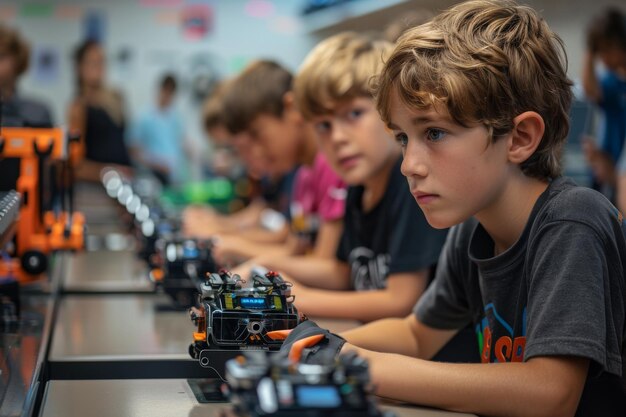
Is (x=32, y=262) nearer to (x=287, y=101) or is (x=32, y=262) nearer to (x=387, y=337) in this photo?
(x=387, y=337)

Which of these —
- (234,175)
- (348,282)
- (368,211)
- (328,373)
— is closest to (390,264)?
(368,211)

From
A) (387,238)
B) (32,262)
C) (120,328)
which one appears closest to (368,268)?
(387,238)

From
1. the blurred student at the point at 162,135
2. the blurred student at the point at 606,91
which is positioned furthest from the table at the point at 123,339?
the blurred student at the point at 162,135

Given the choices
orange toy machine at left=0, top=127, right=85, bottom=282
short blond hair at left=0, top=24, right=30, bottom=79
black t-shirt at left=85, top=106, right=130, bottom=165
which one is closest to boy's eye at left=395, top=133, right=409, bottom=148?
orange toy machine at left=0, top=127, right=85, bottom=282

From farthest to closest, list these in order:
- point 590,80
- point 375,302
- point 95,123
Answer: point 95,123 → point 590,80 → point 375,302

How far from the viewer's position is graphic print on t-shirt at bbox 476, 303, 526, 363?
57.6 inches

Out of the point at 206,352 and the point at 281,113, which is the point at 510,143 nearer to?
the point at 206,352

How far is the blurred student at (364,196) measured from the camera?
2.13 metres

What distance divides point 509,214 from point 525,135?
0.44 ft

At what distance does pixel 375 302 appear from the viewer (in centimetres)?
213

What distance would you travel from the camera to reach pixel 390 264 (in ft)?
7.07

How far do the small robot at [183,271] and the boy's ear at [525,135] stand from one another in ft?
3.17

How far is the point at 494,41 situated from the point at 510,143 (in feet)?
0.53

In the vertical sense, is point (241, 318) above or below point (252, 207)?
above
